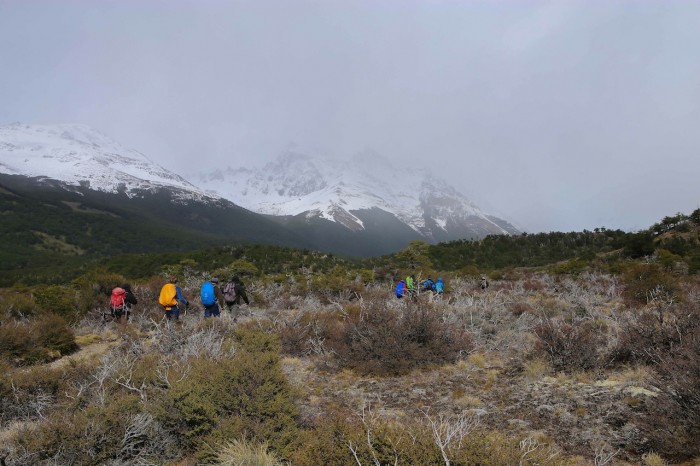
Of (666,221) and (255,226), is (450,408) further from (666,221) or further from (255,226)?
(255,226)

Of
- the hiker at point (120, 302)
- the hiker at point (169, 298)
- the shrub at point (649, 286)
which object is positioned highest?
the shrub at point (649, 286)

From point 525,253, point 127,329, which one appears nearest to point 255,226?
point 525,253

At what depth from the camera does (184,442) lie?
418 cm

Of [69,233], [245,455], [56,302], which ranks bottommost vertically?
[56,302]

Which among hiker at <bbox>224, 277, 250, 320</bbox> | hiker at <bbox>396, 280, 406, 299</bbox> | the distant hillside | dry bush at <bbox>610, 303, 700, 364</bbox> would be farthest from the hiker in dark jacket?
the distant hillside

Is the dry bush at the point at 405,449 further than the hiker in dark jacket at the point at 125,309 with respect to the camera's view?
No

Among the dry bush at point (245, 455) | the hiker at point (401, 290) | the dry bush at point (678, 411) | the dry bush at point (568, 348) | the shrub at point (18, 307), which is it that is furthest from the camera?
the hiker at point (401, 290)

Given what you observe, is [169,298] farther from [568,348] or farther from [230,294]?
[568,348]

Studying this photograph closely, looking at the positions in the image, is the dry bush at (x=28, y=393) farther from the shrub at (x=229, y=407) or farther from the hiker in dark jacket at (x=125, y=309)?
the hiker in dark jacket at (x=125, y=309)

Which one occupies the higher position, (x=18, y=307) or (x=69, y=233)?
(x=69, y=233)

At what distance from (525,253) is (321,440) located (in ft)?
105

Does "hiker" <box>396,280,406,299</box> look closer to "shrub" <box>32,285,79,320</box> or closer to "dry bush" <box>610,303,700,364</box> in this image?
"dry bush" <box>610,303,700,364</box>

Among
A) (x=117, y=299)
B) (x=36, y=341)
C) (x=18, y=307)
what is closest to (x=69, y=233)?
(x=18, y=307)

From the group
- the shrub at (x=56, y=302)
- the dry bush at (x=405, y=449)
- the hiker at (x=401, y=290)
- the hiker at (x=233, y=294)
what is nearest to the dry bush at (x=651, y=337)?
the dry bush at (x=405, y=449)
